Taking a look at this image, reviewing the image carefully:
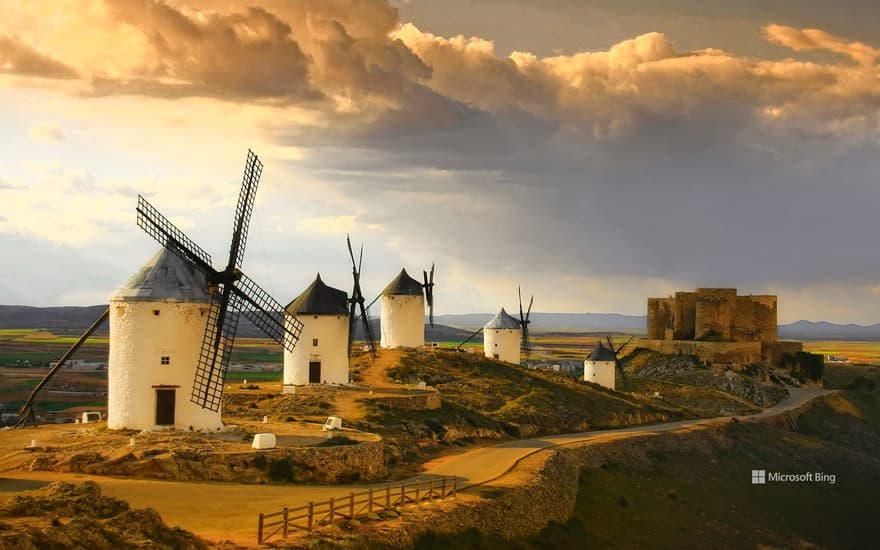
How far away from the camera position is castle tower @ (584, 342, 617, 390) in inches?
2948

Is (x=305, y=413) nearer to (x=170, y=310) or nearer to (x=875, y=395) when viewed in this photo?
(x=170, y=310)

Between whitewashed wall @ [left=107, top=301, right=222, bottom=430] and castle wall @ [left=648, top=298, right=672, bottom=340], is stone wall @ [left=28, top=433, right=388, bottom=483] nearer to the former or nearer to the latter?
whitewashed wall @ [left=107, top=301, right=222, bottom=430]

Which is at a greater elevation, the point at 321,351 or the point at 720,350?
the point at 321,351

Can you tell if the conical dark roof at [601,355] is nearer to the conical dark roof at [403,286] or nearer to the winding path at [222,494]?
the conical dark roof at [403,286]

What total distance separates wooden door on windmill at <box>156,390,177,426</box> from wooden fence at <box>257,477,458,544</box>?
30.2 ft

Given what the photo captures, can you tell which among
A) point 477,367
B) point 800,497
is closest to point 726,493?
point 800,497

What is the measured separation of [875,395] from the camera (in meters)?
93.7

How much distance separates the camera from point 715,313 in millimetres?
92000

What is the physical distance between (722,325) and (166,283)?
65184 mm

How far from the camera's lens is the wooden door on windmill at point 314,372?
54.1m

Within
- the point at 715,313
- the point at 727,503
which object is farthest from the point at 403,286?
the point at 715,313

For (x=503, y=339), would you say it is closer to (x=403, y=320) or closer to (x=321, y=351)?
(x=403, y=320)

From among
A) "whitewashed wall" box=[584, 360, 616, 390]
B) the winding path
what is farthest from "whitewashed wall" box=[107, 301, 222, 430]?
"whitewashed wall" box=[584, 360, 616, 390]

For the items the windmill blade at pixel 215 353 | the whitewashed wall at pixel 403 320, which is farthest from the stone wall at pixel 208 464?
the whitewashed wall at pixel 403 320
